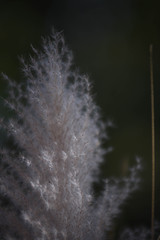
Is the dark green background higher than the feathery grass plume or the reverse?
higher

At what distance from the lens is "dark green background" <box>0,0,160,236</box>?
4.64 feet

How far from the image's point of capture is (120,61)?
149 cm

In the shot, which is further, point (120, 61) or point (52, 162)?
point (120, 61)

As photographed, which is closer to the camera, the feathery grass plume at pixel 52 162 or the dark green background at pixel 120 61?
the feathery grass plume at pixel 52 162

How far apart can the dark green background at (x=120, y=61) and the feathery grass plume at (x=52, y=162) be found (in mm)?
346

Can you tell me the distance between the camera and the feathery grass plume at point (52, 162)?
976 millimetres

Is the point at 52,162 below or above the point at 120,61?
below

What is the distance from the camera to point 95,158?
120 centimetres

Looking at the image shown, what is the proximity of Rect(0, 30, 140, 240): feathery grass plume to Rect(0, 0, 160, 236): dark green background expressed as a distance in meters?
0.35

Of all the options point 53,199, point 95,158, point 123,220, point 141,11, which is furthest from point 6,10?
point 123,220

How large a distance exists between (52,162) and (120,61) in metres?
0.79

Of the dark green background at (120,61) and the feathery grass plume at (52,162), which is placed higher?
the dark green background at (120,61)

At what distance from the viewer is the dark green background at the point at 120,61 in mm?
1413

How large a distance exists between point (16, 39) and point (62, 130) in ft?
2.10
